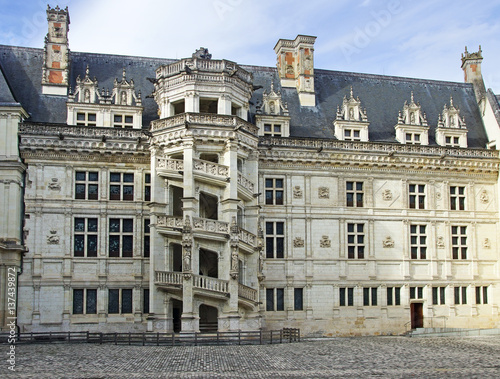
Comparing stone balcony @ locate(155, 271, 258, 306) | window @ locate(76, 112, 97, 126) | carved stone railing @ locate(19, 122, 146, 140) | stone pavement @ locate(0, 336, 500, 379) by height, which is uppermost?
window @ locate(76, 112, 97, 126)

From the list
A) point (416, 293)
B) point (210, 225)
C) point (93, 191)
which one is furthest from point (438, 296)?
point (93, 191)

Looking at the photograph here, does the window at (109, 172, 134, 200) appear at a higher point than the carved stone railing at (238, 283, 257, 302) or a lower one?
higher

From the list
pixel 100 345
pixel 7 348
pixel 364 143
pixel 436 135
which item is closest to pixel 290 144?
pixel 364 143

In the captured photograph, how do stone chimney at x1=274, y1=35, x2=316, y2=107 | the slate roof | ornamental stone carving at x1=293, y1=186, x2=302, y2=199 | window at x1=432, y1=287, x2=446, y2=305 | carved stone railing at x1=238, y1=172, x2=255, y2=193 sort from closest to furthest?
1. carved stone railing at x1=238, y1=172, x2=255, y2=193
2. the slate roof
3. ornamental stone carving at x1=293, y1=186, x2=302, y2=199
4. window at x1=432, y1=287, x2=446, y2=305
5. stone chimney at x1=274, y1=35, x2=316, y2=107

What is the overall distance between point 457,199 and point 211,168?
1648 cm

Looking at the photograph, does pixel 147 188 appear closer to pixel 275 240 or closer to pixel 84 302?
pixel 84 302

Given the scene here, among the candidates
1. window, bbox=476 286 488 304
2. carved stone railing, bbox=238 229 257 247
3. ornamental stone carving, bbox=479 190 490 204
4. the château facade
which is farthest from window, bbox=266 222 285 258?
ornamental stone carving, bbox=479 190 490 204

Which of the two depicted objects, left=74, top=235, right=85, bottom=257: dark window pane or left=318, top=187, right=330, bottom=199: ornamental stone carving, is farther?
left=318, top=187, right=330, bottom=199: ornamental stone carving

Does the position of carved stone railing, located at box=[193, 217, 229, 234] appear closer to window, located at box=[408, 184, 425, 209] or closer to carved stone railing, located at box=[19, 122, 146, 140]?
carved stone railing, located at box=[19, 122, 146, 140]

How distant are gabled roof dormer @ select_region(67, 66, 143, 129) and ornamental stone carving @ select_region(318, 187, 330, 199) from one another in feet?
36.3

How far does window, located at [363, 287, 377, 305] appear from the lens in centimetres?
3756

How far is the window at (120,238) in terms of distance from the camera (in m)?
35.1

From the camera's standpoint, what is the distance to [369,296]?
37.6 metres

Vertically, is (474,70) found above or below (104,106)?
above
